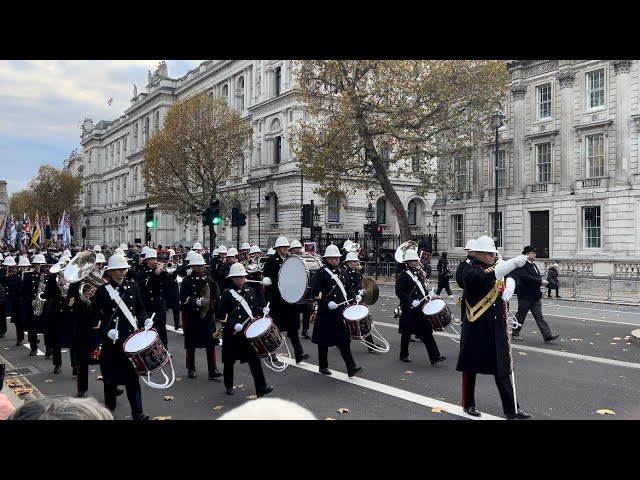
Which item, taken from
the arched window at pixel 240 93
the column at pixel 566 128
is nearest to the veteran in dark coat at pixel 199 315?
the column at pixel 566 128

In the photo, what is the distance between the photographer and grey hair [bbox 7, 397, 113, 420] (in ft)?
5.92

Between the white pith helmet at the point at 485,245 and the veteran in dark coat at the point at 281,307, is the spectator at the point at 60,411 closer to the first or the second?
the white pith helmet at the point at 485,245

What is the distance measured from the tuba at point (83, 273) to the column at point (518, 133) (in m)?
31.3

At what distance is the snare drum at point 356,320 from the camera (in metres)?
9.02

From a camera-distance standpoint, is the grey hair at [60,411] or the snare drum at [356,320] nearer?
the grey hair at [60,411]

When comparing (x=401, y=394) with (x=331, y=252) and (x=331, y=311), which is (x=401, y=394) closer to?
(x=331, y=311)

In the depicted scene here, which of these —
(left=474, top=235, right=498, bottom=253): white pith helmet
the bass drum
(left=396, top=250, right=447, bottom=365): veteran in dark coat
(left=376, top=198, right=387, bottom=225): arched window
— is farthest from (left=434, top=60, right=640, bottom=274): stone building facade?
(left=474, top=235, right=498, bottom=253): white pith helmet

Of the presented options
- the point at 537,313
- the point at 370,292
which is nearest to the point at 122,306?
the point at 370,292

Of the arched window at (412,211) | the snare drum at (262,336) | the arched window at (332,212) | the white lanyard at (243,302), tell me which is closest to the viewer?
the snare drum at (262,336)

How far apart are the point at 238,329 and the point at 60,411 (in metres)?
6.03

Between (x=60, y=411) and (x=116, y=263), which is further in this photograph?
(x=116, y=263)

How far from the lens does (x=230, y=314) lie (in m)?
8.13

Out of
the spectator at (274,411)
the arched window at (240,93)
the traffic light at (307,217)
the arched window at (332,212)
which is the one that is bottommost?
the spectator at (274,411)

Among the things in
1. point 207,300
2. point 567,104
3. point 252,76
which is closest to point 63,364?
point 207,300
